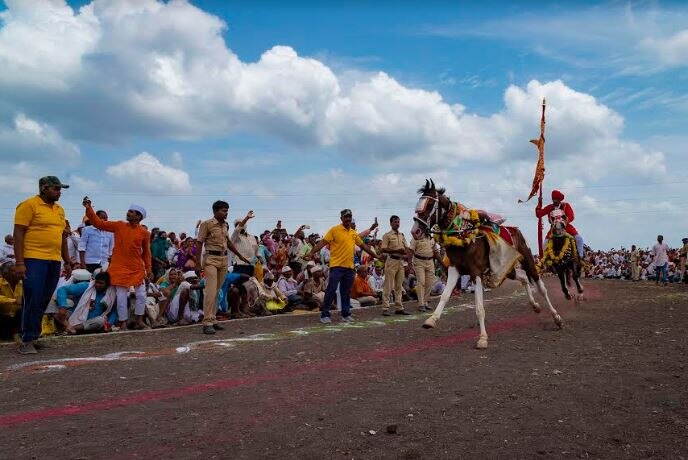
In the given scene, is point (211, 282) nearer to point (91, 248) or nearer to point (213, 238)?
point (213, 238)

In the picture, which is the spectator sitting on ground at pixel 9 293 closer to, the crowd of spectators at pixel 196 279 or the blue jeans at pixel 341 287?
the crowd of spectators at pixel 196 279

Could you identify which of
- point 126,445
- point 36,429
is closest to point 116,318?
point 36,429

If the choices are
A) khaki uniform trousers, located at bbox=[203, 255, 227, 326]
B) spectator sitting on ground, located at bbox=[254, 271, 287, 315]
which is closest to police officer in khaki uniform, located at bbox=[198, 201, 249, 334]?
khaki uniform trousers, located at bbox=[203, 255, 227, 326]

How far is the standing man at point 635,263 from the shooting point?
37628 mm

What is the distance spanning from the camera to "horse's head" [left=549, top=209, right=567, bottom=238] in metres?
12.0

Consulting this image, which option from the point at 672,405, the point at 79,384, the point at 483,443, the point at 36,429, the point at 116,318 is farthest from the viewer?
the point at 116,318

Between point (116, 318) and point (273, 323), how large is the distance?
3.14 m

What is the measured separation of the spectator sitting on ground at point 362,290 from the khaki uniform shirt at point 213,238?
6.39 m

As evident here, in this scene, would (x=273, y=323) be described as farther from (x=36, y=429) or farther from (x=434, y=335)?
(x=36, y=429)

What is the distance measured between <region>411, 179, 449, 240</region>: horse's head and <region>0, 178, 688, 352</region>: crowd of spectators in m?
3.57

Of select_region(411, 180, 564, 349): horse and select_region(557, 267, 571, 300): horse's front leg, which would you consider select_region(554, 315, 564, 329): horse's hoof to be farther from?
select_region(557, 267, 571, 300): horse's front leg

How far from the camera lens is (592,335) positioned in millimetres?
9133

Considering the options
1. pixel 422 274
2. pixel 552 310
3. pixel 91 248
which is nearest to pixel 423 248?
pixel 422 274

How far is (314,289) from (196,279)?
12.0ft
